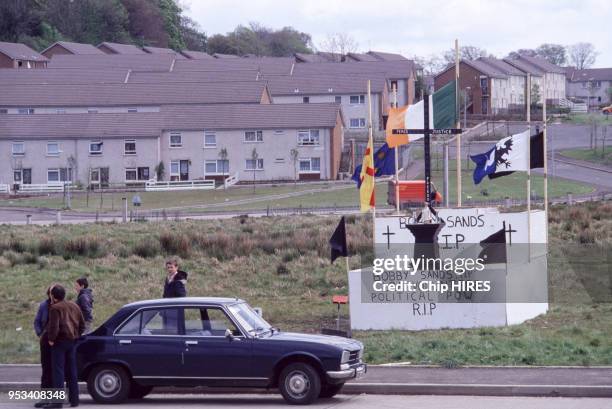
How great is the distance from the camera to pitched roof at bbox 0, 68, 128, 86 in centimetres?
10450

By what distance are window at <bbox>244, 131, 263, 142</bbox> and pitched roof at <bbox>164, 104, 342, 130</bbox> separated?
1.48 feet

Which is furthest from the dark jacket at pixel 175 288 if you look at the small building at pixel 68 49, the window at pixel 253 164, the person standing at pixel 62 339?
the small building at pixel 68 49

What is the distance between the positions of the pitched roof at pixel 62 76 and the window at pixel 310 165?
1164 inches

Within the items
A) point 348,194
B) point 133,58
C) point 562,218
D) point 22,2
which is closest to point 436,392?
point 562,218

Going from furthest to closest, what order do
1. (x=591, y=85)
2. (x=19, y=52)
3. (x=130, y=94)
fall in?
(x=591, y=85) → (x=19, y=52) → (x=130, y=94)

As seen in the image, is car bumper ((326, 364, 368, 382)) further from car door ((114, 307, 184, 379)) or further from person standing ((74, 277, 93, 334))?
person standing ((74, 277, 93, 334))

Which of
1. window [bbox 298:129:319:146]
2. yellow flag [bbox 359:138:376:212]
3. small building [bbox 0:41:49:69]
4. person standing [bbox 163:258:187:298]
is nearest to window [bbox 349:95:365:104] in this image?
window [bbox 298:129:319:146]

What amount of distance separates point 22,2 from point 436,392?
125 m

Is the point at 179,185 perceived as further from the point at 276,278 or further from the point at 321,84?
the point at 276,278

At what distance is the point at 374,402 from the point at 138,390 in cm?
338

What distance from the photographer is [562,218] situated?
40.3 metres

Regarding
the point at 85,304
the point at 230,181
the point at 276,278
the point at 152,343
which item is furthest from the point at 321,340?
the point at 230,181

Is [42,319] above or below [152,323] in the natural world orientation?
above

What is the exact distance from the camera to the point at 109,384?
14.6 metres
